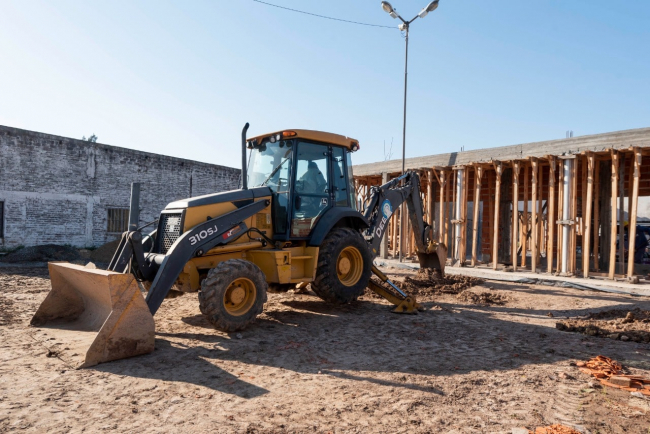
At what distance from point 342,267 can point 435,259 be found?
3.54 m

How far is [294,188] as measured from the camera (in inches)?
280

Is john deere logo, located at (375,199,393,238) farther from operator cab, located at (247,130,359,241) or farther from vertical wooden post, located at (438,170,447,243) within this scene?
vertical wooden post, located at (438,170,447,243)

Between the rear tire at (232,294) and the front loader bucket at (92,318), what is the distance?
0.75 m

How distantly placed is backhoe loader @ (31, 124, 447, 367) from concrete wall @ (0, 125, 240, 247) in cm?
1141

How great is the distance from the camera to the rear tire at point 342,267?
7293 mm

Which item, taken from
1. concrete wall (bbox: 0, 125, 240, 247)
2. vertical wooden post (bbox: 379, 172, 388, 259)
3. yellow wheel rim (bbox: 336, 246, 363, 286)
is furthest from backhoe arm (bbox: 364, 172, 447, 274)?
concrete wall (bbox: 0, 125, 240, 247)

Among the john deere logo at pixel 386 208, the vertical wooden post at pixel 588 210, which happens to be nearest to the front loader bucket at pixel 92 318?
the john deere logo at pixel 386 208

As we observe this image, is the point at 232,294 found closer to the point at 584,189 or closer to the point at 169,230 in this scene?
the point at 169,230

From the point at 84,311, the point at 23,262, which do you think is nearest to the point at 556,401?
Result: the point at 84,311

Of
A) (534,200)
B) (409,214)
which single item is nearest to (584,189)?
(534,200)

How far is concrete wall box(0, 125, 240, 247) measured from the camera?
50.6ft

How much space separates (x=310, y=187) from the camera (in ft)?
24.2

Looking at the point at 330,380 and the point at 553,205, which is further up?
the point at 553,205

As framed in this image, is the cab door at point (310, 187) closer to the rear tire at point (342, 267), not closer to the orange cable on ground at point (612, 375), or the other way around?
the rear tire at point (342, 267)
